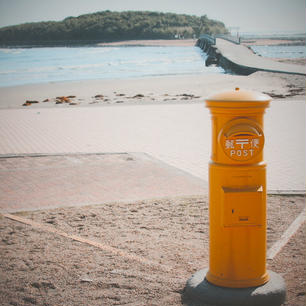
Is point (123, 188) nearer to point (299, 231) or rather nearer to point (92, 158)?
point (92, 158)

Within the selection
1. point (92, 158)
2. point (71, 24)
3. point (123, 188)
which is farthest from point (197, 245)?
point (71, 24)

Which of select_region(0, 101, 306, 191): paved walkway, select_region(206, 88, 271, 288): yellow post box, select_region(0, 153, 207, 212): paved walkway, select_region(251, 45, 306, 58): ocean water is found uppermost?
select_region(251, 45, 306, 58): ocean water

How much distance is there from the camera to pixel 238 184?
119 inches

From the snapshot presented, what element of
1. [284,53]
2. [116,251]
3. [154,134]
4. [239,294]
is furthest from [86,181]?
[284,53]

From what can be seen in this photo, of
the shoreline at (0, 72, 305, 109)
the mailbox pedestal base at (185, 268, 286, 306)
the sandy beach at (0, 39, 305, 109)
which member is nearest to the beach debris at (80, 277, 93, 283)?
the mailbox pedestal base at (185, 268, 286, 306)

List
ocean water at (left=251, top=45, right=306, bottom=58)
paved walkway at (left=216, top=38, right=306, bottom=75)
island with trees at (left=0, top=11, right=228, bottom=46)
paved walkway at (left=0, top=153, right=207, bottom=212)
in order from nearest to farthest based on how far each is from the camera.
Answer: paved walkway at (left=0, top=153, right=207, bottom=212)
paved walkway at (left=216, top=38, right=306, bottom=75)
ocean water at (left=251, top=45, right=306, bottom=58)
island with trees at (left=0, top=11, right=228, bottom=46)

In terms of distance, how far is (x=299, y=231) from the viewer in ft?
14.8

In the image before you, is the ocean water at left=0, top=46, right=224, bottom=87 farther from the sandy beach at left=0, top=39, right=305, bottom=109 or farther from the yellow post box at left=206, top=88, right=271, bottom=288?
the yellow post box at left=206, top=88, right=271, bottom=288

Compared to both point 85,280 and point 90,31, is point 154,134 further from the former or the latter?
point 90,31

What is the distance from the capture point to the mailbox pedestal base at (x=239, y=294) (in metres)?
3.11

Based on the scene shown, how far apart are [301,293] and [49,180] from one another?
4.40m

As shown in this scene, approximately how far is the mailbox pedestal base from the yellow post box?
60mm

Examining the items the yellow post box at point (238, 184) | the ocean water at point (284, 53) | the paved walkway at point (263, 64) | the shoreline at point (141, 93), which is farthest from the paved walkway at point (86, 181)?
the ocean water at point (284, 53)

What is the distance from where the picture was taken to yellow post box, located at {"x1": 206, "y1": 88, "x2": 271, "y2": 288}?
2.98 metres
